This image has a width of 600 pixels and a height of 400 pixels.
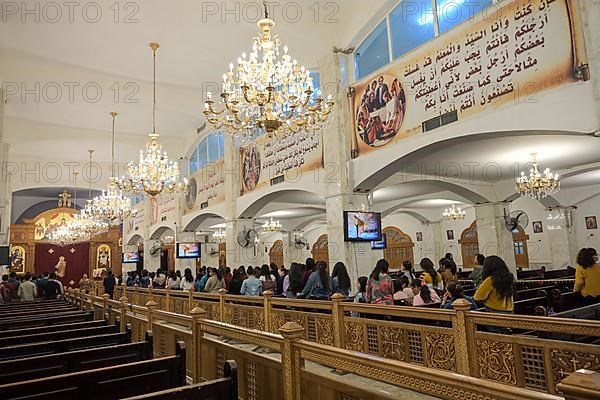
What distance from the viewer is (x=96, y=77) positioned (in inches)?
471

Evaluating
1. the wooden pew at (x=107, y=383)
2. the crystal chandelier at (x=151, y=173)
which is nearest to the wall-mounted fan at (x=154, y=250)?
the crystal chandelier at (x=151, y=173)

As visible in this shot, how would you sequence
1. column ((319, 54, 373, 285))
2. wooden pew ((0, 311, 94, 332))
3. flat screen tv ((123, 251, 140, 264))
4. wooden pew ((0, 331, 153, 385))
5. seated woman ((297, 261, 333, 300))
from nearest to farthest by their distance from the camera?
wooden pew ((0, 331, 153, 385)), wooden pew ((0, 311, 94, 332)), seated woman ((297, 261, 333, 300)), column ((319, 54, 373, 285)), flat screen tv ((123, 251, 140, 264))

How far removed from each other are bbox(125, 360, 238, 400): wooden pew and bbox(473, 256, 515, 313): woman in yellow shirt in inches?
116

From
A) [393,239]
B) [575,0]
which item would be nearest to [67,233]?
[393,239]

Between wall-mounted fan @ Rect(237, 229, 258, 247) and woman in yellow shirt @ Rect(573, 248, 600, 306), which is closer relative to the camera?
woman in yellow shirt @ Rect(573, 248, 600, 306)

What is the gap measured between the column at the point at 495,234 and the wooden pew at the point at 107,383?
10.6 meters

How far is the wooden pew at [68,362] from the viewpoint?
294 centimetres

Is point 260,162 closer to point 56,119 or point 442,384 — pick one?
point 56,119

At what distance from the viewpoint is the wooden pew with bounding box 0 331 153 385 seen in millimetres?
2936

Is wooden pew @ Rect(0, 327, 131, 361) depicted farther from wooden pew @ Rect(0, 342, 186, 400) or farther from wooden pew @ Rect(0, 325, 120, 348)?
wooden pew @ Rect(0, 342, 186, 400)

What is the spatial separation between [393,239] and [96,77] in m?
14.2

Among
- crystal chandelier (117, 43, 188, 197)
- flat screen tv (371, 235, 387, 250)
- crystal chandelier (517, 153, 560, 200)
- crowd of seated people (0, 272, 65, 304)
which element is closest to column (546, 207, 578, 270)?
crystal chandelier (517, 153, 560, 200)

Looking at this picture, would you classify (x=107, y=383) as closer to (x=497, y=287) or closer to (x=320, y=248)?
(x=497, y=287)

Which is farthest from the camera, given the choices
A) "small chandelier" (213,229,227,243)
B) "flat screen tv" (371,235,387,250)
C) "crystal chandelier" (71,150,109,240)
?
"small chandelier" (213,229,227,243)
